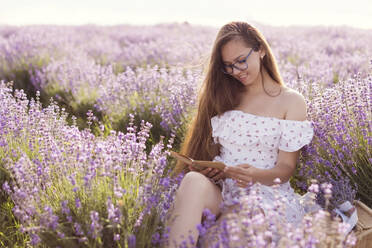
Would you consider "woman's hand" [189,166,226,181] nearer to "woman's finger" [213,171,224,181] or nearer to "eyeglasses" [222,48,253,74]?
"woman's finger" [213,171,224,181]

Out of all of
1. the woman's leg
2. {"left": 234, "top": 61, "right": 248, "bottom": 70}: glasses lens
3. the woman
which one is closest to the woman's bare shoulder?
the woman

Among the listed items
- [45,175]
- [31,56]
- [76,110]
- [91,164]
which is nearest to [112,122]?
[76,110]

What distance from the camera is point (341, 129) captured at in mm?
2545

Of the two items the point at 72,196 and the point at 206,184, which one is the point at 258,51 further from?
the point at 72,196

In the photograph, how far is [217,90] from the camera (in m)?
2.76

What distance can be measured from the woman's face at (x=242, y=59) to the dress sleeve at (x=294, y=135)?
35cm

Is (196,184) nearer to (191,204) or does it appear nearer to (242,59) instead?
(191,204)

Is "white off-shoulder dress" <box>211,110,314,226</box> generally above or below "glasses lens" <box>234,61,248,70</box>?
below

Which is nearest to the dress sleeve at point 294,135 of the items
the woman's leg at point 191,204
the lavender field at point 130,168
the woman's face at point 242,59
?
the lavender field at point 130,168

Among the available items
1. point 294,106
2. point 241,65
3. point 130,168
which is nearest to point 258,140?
point 294,106

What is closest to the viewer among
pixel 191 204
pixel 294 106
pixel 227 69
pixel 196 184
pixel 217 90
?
pixel 191 204

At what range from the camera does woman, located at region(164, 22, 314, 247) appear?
2.23m

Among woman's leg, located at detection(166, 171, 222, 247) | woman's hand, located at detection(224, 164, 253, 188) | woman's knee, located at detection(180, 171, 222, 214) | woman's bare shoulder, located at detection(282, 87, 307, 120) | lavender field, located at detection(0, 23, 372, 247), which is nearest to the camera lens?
lavender field, located at detection(0, 23, 372, 247)

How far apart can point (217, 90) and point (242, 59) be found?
1.10 ft
